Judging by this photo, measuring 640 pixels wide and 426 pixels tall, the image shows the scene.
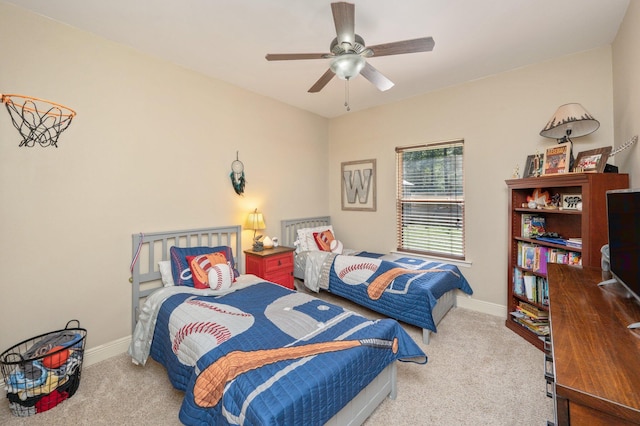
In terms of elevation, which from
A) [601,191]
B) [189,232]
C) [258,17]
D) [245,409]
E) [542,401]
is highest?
[258,17]

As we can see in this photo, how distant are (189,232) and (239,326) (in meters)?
1.47

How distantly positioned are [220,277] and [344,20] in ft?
7.48

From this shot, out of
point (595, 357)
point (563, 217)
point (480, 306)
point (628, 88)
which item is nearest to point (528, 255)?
point (563, 217)

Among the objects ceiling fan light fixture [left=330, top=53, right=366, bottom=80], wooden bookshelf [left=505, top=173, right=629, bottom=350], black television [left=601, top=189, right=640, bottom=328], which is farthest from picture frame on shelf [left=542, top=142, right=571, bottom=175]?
ceiling fan light fixture [left=330, top=53, right=366, bottom=80]

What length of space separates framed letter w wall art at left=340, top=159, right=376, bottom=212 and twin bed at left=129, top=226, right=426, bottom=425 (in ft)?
7.26

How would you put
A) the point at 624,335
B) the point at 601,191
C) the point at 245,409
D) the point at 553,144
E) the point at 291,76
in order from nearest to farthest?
the point at 624,335 < the point at 245,409 < the point at 601,191 < the point at 553,144 < the point at 291,76

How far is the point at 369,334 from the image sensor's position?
172cm

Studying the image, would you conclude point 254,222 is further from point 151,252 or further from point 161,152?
point 161,152

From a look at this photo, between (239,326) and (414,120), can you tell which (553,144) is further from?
(239,326)

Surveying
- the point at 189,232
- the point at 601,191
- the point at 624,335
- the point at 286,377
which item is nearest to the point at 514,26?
the point at 601,191

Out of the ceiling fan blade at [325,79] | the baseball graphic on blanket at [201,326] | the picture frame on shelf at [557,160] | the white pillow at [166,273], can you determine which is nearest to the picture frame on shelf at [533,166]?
the picture frame on shelf at [557,160]

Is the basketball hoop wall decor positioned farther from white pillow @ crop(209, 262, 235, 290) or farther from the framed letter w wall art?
the framed letter w wall art

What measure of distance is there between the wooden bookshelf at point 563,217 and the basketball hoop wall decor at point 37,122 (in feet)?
12.6

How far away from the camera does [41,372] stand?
70.3 inches
